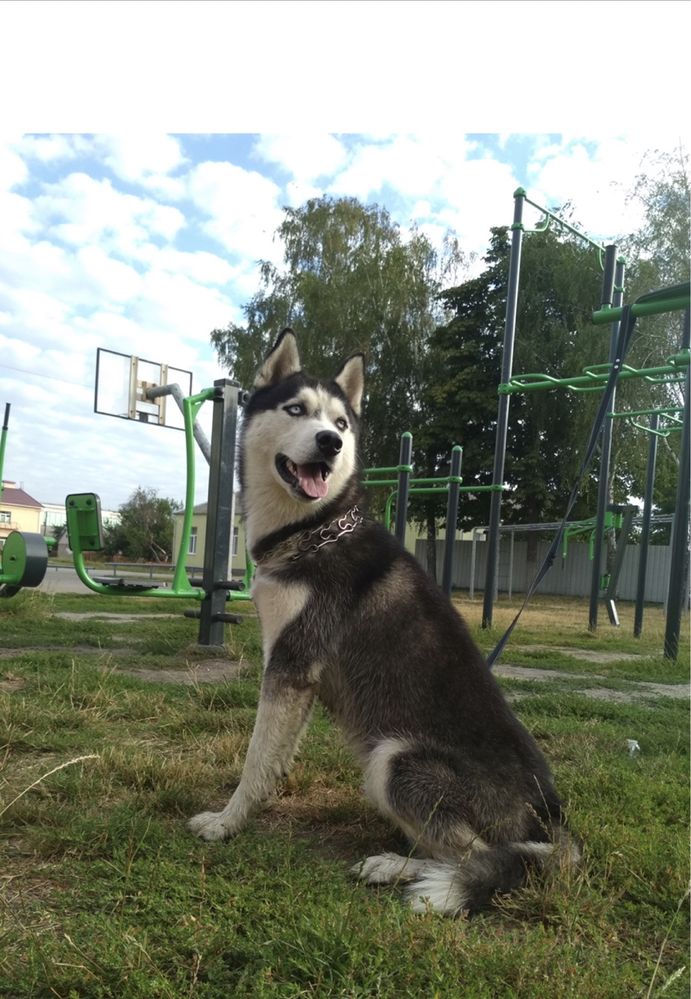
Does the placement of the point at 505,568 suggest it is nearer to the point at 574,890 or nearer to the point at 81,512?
the point at 81,512

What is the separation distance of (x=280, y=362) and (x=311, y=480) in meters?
0.70

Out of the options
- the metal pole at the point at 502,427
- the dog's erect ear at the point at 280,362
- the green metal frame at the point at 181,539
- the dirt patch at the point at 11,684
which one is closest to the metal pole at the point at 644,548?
the metal pole at the point at 502,427

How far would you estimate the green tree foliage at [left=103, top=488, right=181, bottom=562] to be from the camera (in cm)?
5309

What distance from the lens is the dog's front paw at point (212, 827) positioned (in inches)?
108

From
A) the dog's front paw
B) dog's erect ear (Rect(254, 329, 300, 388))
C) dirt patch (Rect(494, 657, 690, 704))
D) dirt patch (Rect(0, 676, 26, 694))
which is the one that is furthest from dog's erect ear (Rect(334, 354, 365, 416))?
dirt patch (Rect(494, 657, 690, 704))

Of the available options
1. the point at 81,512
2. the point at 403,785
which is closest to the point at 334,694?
the point at 403,785

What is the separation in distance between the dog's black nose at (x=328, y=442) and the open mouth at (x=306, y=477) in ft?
0.18

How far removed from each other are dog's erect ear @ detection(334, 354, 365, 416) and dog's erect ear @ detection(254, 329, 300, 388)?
9.5 inches

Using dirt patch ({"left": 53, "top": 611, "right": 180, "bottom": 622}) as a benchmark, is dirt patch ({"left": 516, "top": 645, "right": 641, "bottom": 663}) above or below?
above

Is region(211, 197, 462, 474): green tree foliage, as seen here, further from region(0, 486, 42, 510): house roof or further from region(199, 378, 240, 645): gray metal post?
region(0, 486, 42, 510): house roof

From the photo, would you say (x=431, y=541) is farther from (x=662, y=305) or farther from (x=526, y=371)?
(x=662, y=305)

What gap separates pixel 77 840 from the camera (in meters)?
2.53

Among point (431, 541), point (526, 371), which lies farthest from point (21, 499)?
point (526, 371)

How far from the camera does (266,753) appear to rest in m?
2.83
